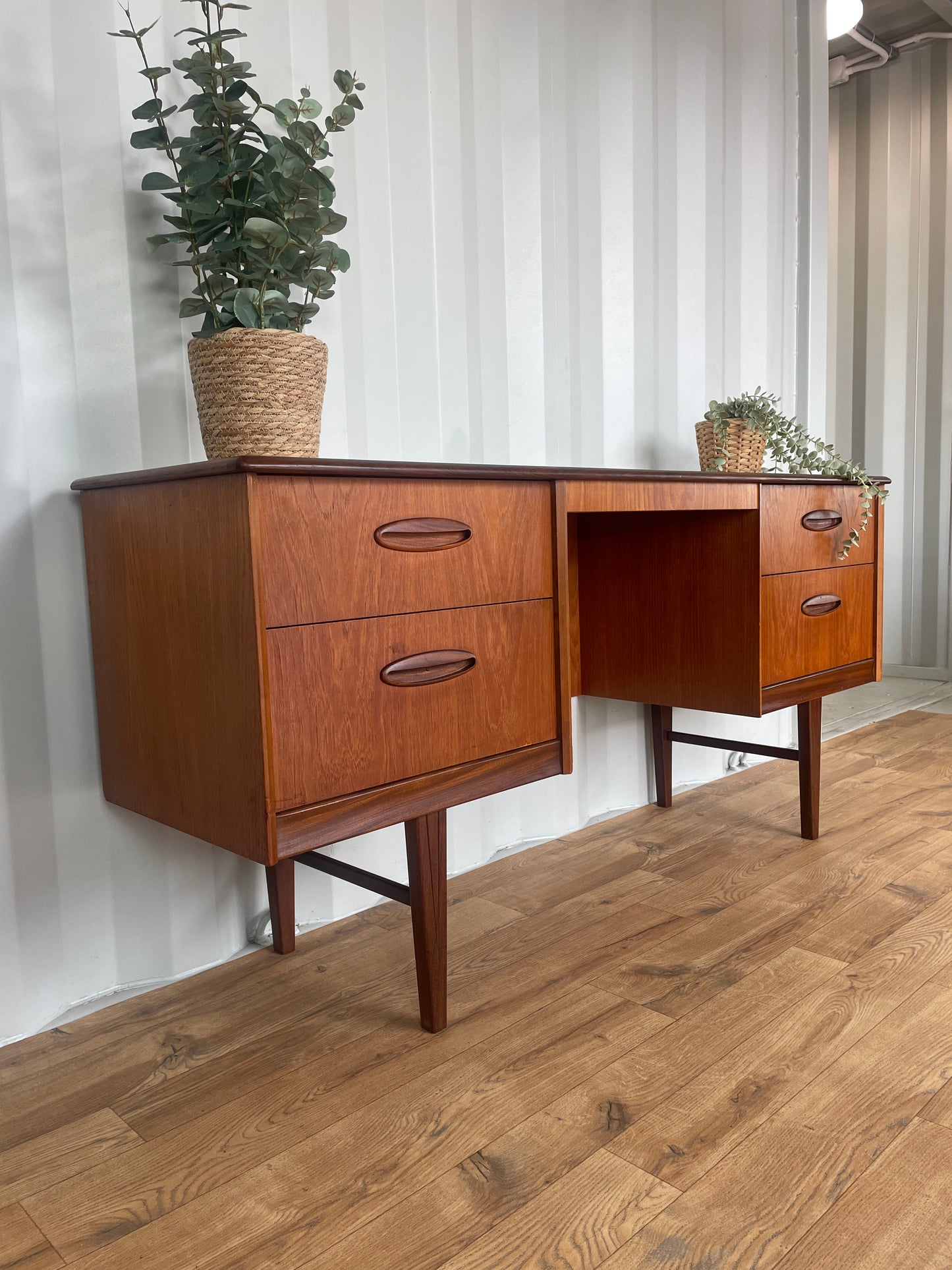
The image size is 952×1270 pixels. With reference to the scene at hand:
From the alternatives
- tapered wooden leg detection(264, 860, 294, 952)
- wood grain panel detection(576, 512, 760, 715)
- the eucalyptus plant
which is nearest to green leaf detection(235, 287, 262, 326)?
the eucalyptus plant

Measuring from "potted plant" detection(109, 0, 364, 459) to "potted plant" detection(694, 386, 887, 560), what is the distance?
88cm

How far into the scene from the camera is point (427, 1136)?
1.04m

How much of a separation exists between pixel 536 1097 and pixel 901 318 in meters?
3.66

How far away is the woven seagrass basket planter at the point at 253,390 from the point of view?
1188mm

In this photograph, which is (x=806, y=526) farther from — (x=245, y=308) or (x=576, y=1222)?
(x=576, y=1222)

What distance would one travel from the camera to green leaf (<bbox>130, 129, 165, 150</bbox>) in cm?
122

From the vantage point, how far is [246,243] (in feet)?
3.99

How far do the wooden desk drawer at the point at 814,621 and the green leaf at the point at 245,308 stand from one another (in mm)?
956

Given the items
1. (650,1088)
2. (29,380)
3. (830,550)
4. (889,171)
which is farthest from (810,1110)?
(889,171)

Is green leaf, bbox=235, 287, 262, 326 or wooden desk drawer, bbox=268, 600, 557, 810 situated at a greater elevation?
green leaf, bbox=235, 287, 262, 326

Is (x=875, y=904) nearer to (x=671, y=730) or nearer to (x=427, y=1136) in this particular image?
(x=671, y=730)

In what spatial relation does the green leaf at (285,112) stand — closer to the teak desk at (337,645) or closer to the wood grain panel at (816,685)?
the teak desk at (337,645)

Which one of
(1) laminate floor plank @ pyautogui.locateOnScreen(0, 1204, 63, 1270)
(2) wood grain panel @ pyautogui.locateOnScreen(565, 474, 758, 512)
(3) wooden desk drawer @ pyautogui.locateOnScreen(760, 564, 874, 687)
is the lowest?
(1) laminate floor plank @ pyautogui.locateOnScreen(0, 1204, 63, 1270)

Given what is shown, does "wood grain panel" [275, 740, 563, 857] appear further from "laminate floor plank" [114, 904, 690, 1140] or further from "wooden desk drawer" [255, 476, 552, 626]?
"laminate floor plank" [114, 904, 690, 1140]
